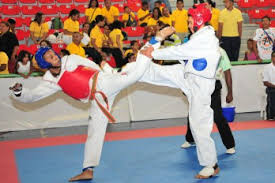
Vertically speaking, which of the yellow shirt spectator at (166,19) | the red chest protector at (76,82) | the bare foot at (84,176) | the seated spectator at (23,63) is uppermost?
the yellow shirt spectator at (166,19)

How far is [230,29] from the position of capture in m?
11.3

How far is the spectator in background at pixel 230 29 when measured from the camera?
11219mm

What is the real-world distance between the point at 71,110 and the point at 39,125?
0.63 metres

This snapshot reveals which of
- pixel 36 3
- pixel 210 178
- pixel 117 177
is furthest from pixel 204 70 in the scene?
pixel 36 3

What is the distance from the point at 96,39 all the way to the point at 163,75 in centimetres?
547

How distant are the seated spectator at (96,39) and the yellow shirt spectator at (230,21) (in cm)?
264

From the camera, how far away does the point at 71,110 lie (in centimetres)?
924

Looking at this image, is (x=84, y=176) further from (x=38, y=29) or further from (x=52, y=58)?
(x=38, y=29)

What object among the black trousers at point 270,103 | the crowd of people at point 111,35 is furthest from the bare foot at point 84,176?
the black trousers at point 270,103

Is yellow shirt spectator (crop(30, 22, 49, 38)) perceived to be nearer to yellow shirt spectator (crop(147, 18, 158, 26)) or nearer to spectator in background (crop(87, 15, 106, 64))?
spectator in background (crop(87, 15, 106, 64))

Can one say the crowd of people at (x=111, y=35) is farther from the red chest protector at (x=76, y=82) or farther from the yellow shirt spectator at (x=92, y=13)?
the red chest protector at (x=76, y=82)

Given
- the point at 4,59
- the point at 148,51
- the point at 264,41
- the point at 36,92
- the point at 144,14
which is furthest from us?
the point at 144,14

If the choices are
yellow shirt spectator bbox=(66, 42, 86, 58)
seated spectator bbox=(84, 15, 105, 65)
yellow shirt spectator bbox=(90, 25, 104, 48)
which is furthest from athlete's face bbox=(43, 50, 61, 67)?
yellow shirt spectator bbox=(90, 25, 104, 48)

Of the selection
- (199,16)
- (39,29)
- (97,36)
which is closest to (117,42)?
(97,36)
